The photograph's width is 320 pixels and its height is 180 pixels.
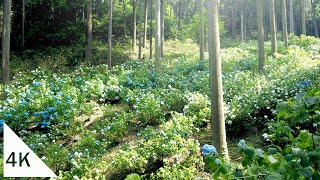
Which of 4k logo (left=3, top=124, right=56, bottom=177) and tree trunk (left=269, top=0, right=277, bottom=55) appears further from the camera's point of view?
tree trunk (left=269, top=0, right=277, bottom=55)

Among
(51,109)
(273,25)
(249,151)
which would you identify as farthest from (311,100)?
(273,25)

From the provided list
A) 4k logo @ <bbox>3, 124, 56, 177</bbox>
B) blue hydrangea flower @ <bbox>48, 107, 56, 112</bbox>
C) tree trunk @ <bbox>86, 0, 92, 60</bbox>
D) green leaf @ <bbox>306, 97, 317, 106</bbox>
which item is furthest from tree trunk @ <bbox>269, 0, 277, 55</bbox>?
green leaf @ <bbox>306, 97, 317, 106</bbox>

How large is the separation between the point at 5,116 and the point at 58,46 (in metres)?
19.4

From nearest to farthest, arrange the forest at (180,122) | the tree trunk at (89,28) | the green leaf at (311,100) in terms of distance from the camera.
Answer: the green leaf at (311,100), the forest at (180,122), the tree trunk at (89,28)

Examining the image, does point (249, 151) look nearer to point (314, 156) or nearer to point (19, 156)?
point (314, 156)

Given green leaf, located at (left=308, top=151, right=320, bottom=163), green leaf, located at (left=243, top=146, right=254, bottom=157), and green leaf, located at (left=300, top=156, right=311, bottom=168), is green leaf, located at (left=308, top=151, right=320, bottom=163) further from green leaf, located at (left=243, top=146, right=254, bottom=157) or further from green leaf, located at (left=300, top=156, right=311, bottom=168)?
green leaf, located at (left=243, top=146, right=254, bottom=157)

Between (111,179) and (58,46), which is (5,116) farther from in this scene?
(58,46)

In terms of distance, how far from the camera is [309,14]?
52312mm

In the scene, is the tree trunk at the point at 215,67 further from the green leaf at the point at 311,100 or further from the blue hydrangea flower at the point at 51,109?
the blue hydrangea flower at the point at 51,109

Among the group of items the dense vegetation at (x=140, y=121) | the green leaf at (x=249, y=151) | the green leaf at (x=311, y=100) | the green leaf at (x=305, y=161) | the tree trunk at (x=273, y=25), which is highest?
the tree trunk at (x=273, y=25)

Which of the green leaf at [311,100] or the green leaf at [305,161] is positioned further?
the green leaf at [311,100]

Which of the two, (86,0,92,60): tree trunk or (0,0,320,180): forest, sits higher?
(86,0,92,60): tree trunk

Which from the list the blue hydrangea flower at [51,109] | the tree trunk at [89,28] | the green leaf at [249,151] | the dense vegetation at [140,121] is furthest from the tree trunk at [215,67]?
the tree trunk at [89,28]

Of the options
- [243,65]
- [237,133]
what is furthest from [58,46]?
[237,133]
